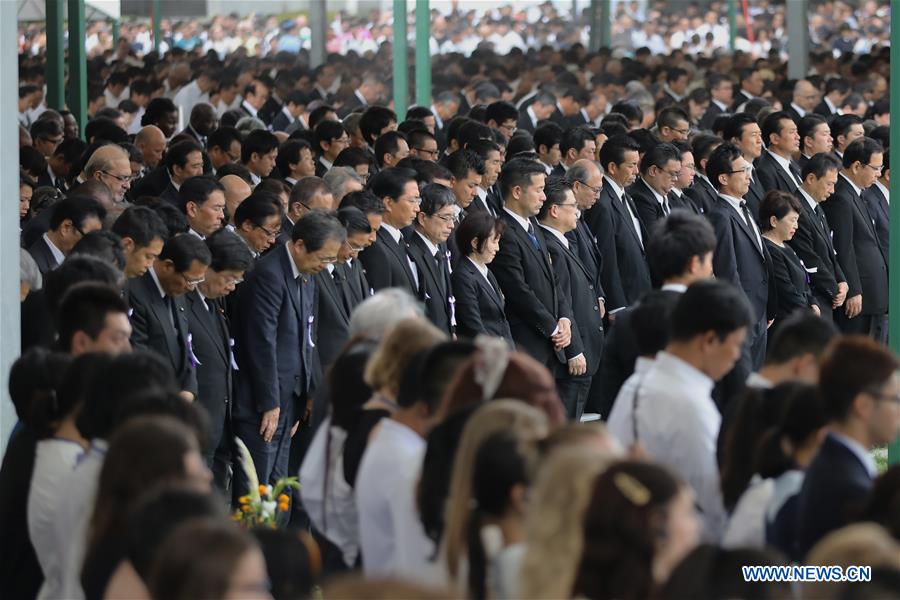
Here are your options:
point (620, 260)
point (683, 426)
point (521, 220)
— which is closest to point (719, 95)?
point (620, 260)

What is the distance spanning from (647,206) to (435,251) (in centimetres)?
208

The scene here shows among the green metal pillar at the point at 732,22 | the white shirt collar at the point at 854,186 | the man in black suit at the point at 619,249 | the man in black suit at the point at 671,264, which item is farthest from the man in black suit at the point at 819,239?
the green metal pillar at the point at 732,22

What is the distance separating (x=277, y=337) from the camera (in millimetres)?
7023

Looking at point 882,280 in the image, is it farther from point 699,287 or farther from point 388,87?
point 699,287

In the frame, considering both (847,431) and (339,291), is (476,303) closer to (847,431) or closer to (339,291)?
(339,291)

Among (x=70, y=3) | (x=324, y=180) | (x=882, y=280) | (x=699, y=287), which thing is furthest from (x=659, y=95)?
(x=699, y=287)

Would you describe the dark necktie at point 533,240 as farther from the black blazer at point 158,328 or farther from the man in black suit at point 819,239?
the black blazer at point 158,328

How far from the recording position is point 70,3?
14.1 m

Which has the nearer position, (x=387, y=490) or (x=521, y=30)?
(x=387, y=490)

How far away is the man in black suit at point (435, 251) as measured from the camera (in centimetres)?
778

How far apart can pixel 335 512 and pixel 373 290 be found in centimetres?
311

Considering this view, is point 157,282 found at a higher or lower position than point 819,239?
higher

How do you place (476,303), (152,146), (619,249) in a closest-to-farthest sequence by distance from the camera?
(476,303) → (619,249) → (152,146)

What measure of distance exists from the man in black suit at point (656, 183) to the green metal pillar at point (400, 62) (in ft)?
11.9
